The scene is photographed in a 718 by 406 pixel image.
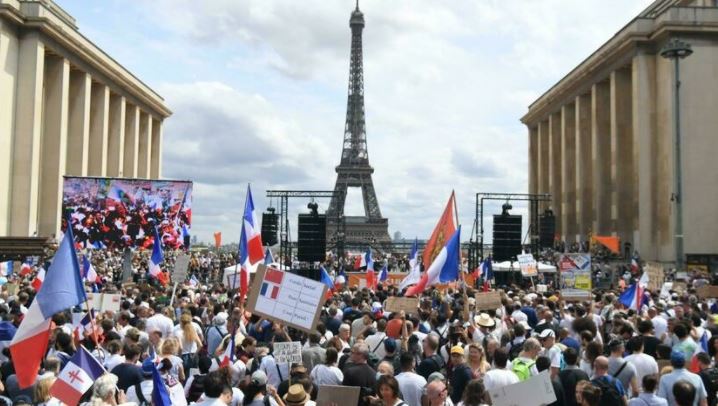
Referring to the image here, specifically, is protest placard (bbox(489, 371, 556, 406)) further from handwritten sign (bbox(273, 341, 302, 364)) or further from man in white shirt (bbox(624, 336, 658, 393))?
man in white shirt (bbox(624, 336, 658, 393))

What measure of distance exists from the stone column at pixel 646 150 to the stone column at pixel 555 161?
62.2 feet

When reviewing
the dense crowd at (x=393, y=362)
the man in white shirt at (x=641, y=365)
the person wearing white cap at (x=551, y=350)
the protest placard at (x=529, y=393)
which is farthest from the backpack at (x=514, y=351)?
the protest placard at (x=529, y=393)

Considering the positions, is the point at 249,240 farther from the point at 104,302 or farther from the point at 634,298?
the point at 634,298

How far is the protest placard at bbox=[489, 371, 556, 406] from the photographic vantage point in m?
7.12

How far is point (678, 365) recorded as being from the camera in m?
8.56

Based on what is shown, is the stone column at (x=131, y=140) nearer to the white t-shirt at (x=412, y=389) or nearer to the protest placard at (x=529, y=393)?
the white t-shirt at (x=412, y=389)

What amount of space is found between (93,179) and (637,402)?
3671 cm

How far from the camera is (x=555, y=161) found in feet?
213

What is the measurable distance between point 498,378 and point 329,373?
1.94 metres

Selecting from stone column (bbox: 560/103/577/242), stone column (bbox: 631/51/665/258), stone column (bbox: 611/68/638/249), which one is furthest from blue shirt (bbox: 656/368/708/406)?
stone column (bbox: 560/103/577/242)

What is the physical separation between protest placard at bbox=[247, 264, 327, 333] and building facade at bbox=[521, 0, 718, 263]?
36.4 metres

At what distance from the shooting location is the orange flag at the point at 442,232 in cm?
1620

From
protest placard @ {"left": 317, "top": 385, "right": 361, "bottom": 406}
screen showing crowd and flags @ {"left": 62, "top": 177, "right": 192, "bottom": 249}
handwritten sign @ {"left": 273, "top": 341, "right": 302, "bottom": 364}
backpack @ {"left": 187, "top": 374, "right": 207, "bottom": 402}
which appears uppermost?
screen showing crowd and flags @ {"left": 62, "top": 177, "right": 192, "bottom": 249}

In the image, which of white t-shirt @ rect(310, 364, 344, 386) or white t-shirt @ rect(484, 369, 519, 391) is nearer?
white t-shirt @ rect(484, 369, 519, 391)
